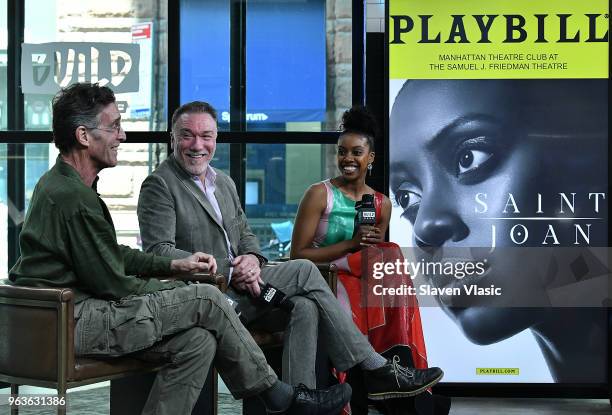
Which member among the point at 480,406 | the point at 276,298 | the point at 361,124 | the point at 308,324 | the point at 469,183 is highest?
the point at 361,124

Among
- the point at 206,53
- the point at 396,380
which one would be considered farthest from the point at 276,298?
the point at 206,53

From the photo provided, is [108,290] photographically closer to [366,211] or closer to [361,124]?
[366,211]

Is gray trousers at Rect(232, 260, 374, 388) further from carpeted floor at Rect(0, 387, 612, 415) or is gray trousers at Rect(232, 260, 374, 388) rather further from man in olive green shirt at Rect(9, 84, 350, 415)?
carpeted floor at Rect(0, 387, 612, 415)

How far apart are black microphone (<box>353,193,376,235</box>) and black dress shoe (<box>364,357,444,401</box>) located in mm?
688

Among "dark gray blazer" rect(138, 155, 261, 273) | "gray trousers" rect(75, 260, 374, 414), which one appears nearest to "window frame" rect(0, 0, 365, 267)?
"dark gray blazer" rect(138, 155, 261, 273)

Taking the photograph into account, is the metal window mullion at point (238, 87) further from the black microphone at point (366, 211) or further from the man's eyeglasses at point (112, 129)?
the man's eyeglasses at point (112, 129)

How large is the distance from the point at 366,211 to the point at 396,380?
2.64 ft

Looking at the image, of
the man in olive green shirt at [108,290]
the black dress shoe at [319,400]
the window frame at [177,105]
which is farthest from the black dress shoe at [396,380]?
the window frame at [177,105]

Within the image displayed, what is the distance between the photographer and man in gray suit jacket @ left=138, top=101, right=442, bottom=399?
4.51 m

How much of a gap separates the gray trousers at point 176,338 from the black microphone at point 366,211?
117cm

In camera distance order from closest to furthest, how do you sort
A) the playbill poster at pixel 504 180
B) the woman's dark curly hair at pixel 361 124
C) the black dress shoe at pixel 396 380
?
the black dress shoe at pixel 396 380
the woman's dark curly hair at pixel 361 124
the playbill poster at pixel 504 180

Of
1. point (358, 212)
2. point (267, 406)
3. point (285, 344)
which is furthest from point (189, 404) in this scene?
point (358, 212)

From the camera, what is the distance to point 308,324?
4.50 meters

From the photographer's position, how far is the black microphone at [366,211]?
4980 millimetres
